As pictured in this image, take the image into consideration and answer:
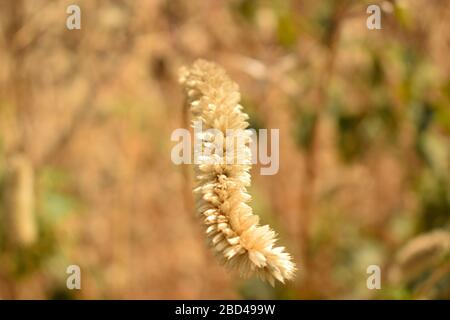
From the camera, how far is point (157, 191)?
2047 mm

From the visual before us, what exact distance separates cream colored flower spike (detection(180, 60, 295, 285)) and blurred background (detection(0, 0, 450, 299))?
0.45m

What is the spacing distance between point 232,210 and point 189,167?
0.60m

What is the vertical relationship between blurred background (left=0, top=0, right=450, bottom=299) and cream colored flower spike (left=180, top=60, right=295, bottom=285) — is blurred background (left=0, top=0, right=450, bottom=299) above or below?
above

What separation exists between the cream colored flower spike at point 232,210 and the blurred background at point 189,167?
1.48ft

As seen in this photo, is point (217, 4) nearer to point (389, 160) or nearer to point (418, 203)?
point (389, 160)

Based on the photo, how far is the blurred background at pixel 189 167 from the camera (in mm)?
1370

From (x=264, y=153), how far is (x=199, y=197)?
1.05 metres

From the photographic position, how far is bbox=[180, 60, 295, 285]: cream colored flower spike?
588 mm

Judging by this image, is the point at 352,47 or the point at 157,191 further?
the point at 157,191

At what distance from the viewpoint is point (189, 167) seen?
3.92 feet
